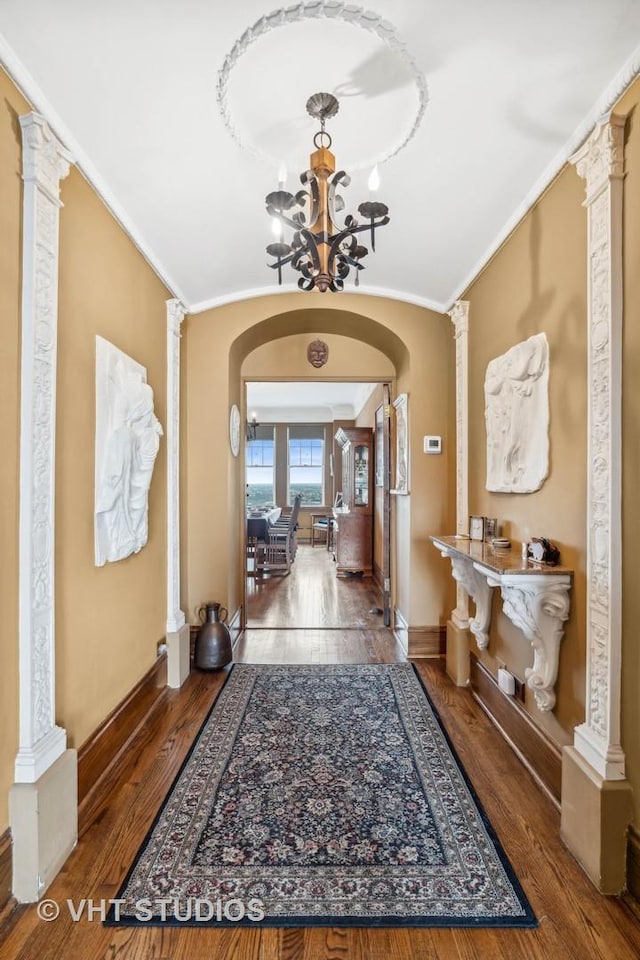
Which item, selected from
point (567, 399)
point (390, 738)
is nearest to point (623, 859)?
point (390, 738)

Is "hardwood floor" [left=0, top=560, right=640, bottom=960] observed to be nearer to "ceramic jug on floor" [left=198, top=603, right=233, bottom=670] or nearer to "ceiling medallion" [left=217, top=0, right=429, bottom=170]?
"ceramic jug on floor" [left=198, top=603, right=233, bottom=670]

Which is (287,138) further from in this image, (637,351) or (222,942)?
(222,942)

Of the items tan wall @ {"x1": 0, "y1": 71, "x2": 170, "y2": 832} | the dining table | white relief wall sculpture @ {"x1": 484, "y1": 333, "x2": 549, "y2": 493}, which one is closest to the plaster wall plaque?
white relief wall sculpture @ {"x1": 484, "y1": 333, "x2": 549, "y2": 493}

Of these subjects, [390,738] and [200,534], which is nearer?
[390,738]

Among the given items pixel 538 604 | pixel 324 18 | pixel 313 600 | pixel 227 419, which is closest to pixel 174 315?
pixel 227 419

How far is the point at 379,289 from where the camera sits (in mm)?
3604

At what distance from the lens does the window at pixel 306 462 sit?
10.6 m

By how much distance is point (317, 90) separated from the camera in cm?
170

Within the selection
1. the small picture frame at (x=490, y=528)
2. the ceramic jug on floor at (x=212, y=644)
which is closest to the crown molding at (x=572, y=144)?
the small picture frame at (x=490, y=528)

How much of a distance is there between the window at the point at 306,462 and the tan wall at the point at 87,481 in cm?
789

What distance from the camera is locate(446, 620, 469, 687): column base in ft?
10.4

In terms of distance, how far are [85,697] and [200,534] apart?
1727 millimetres

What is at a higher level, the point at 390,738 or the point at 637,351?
the point at 637,351

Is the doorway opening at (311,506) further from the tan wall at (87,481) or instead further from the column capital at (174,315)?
the tan wall at (87,481)
